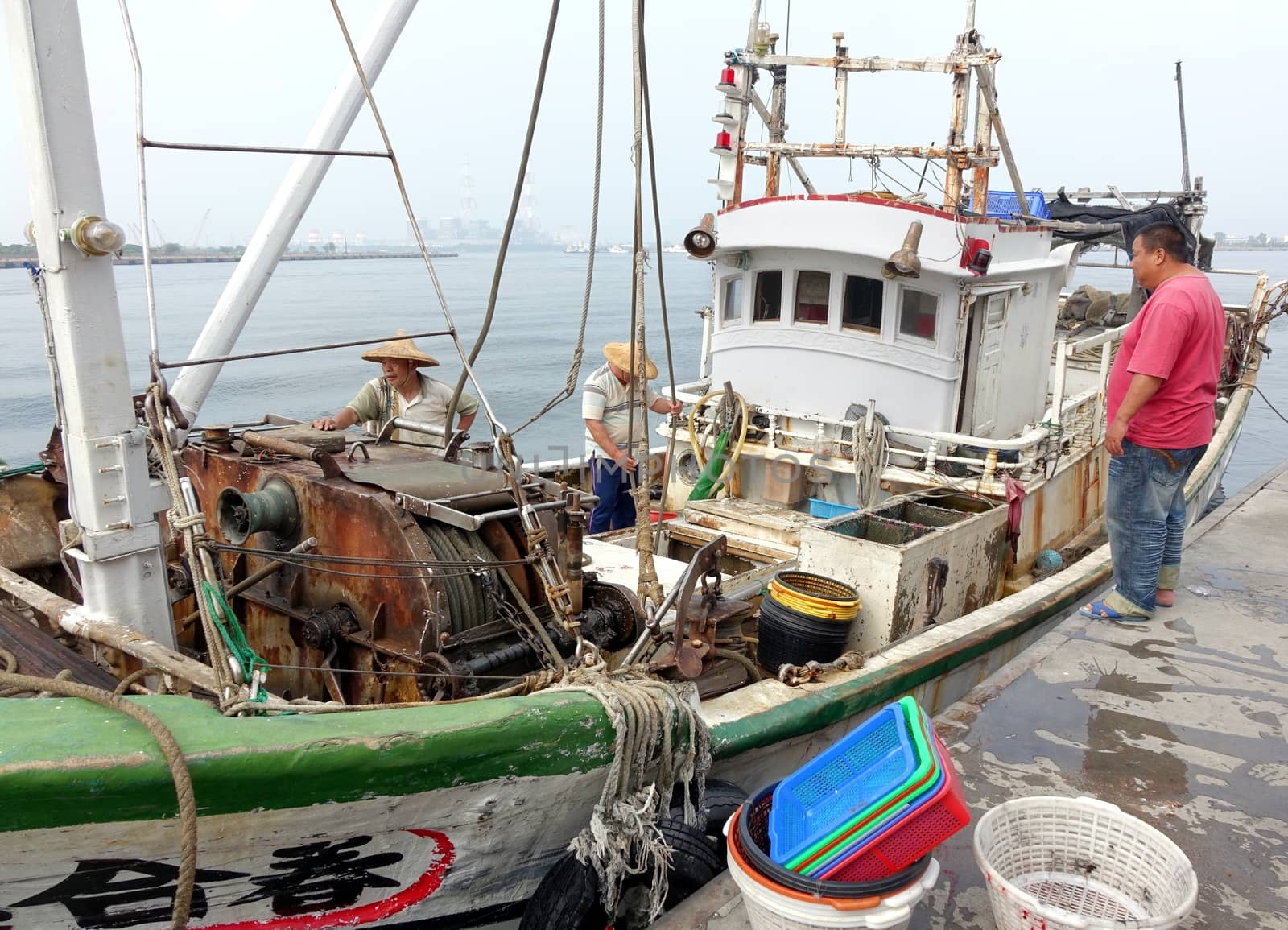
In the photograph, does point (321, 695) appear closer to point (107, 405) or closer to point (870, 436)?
point (107, 405)

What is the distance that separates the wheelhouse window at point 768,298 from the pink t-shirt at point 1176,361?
3.86 meters

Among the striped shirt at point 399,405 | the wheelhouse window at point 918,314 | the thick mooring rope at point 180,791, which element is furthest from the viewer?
the wheelhouse window at point 918,314

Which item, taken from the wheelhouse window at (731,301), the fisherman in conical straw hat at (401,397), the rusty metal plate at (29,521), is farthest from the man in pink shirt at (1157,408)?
the rusty metal plate at (29,521)

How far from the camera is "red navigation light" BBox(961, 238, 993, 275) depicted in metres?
7.15

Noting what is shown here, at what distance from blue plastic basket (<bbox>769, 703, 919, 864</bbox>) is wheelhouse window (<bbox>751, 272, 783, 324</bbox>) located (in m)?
5.99

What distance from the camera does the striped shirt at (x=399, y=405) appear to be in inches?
233

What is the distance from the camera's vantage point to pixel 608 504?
8.01 metres

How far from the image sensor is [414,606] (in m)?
3.82

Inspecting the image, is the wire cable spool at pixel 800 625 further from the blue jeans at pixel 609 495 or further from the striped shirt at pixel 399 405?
the blue jeans at pixel 609 495

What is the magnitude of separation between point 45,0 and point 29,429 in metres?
20.9

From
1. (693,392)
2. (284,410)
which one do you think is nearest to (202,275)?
(284,410)

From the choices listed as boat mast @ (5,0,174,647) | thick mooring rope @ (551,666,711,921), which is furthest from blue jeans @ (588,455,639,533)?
thick mooring rope @ (551,666,711,921)

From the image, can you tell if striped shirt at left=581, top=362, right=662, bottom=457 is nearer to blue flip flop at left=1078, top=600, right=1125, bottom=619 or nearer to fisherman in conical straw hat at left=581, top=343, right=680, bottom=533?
fisherman in conical straw hat at left=581, top=343, right=680, bottom=533

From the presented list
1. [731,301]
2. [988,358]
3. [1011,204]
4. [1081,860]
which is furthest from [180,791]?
[1011,204]
